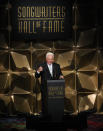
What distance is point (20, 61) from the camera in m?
4.96

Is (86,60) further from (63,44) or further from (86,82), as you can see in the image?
(63,44)

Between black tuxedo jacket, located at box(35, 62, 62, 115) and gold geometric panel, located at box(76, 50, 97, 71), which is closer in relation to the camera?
black tuxedo jacket, located at box(35, 62, 62, 115)

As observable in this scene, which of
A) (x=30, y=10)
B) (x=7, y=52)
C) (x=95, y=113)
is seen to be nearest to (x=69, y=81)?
(x=95, y=113)

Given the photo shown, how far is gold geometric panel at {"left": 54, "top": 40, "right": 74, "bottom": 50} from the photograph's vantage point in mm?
4961

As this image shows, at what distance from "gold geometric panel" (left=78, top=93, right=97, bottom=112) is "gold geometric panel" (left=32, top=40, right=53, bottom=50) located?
142cm

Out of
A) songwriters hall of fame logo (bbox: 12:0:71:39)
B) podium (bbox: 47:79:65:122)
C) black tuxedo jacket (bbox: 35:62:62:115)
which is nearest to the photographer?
podium (bbox: 47:79:65:122)

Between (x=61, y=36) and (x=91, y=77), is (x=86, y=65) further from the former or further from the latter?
(x=61, y=36)

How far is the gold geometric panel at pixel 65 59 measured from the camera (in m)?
4.97

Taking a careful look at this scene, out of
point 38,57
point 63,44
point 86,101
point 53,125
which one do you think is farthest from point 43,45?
point 53,125

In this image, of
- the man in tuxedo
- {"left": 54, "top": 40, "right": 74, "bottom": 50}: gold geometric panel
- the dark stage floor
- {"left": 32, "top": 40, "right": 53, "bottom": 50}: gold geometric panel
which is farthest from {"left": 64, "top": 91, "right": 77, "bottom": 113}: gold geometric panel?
{"left": 32, "top": 40, "right": 53, "bottom": 50}: gold geometric panel

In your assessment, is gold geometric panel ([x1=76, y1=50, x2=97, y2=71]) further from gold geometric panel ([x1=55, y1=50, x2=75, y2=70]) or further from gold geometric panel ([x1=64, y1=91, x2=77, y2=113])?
gold geometric panel ([x1=64, y1=91, x2=77, y2=113])

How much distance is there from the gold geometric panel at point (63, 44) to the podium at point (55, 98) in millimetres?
1318

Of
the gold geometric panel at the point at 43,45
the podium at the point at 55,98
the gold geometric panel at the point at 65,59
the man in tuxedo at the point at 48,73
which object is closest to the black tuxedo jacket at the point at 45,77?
the man in tuxedo at the point at 48,73

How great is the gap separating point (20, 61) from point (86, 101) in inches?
74.7
